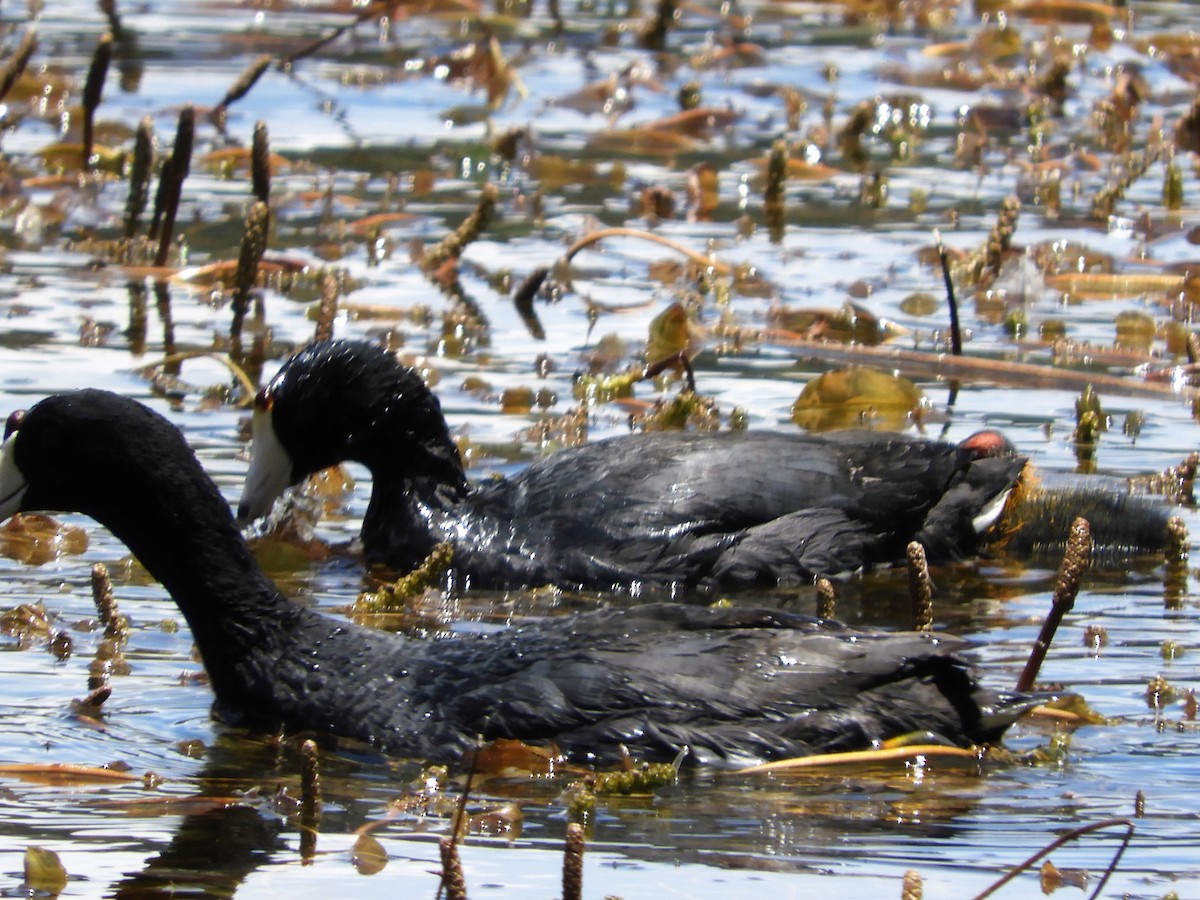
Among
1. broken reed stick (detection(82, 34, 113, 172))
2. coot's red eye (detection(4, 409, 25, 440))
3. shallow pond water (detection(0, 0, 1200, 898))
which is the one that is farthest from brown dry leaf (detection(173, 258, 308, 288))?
coot's red eye (detection(4, 409, 25, 440))

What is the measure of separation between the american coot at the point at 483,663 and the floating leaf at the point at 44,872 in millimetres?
1085

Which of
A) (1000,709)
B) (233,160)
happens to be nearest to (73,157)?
(233,160)

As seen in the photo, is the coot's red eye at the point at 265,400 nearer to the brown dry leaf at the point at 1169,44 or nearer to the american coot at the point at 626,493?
the american coot at the point at 626,493

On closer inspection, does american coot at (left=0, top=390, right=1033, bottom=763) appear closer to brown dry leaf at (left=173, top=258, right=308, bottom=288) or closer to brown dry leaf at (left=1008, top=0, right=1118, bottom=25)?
brown dry leaf at (left=173, top=258, right=308, bottom=288)

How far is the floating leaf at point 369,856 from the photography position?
441 centimetres

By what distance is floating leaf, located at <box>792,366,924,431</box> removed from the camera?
8.29 m

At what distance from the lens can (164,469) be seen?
5.52m

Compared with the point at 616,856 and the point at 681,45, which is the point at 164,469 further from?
the point at 681,45

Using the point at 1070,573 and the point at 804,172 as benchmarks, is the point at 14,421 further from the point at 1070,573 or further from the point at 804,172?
the point at 804,172

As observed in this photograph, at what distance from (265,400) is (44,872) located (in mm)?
3152

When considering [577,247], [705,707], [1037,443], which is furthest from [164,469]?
[577,247]

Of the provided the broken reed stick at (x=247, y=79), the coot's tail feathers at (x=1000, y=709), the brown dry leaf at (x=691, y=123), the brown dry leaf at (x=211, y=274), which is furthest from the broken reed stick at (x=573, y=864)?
the brown dry leaf at (x=691, y=123)

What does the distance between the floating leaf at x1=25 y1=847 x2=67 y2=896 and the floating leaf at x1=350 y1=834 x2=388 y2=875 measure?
527 mm

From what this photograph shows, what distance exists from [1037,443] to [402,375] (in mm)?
2171
